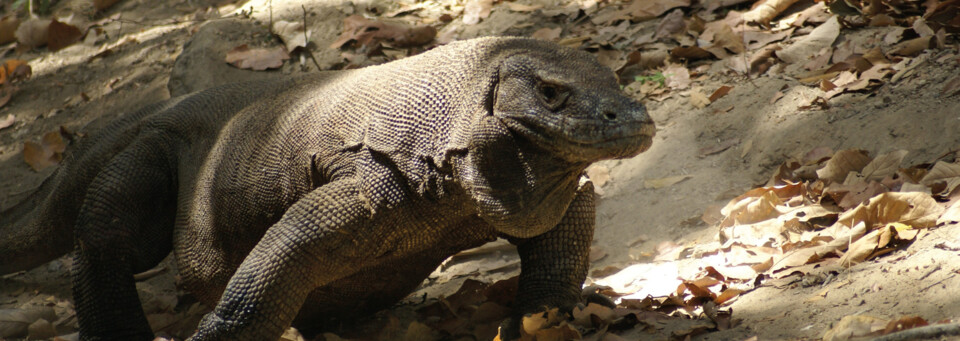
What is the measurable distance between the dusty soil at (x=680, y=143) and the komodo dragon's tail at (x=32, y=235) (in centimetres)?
42

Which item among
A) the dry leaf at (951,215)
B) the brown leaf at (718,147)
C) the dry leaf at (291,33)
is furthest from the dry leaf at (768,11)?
the dry leaf at (291,33)

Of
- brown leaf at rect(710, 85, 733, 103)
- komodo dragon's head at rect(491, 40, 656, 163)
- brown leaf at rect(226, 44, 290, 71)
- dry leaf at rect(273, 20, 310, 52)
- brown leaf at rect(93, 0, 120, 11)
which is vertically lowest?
brown leaf at rect(93, 0, 120, 11)

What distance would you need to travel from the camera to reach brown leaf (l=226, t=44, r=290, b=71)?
6.80m

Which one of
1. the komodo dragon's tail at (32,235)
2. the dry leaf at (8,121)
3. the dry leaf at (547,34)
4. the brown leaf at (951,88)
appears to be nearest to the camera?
the brown leaf at (951,88)

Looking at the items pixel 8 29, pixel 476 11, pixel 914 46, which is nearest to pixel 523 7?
pixel 476 11

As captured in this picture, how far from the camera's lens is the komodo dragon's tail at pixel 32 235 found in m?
5.06

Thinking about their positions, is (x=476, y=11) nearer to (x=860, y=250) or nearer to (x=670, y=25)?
(x=670, y=25)

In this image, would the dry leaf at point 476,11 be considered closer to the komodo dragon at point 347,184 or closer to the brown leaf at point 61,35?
the komodo dragon at point 347,184

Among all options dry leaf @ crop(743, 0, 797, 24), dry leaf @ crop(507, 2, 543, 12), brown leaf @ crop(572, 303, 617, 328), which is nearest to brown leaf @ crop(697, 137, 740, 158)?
dry leaf @ crop(743, 0, 797, 24)

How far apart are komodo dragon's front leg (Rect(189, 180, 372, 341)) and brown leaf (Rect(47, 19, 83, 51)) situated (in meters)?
6.18

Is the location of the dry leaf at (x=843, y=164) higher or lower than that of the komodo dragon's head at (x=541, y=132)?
lower

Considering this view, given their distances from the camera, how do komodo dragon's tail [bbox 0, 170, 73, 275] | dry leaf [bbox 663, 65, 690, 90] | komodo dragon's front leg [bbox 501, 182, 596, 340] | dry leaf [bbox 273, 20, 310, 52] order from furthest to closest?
1. dry leaf [bbox 273, 20, 310, 52]
2. dry leaf [bbox 663, 65, 690, 90]
3. komodo dragon's tail [bbox 0, 170, 73, 275]
4. komodo dragon's front leg [bbox 501, 182, 596, 340]

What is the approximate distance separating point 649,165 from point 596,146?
241cm

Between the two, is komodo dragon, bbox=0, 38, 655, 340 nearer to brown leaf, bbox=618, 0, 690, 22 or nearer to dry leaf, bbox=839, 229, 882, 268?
dry leaf, bbox=839, 229, 882, 268
